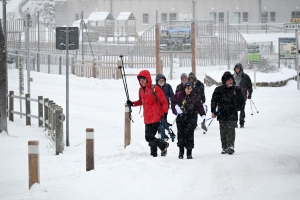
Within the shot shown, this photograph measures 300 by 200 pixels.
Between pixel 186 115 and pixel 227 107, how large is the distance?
3.57ft

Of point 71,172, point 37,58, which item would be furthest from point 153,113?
point 37,58

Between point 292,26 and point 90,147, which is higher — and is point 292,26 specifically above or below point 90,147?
above

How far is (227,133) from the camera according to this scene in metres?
13.1

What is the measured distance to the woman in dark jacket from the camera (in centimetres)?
1246

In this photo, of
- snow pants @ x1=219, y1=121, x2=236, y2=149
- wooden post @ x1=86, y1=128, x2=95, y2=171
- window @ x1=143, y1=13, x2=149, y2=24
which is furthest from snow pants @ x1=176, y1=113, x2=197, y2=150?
window @ x1=143, y1=13, x2=149, y2=24

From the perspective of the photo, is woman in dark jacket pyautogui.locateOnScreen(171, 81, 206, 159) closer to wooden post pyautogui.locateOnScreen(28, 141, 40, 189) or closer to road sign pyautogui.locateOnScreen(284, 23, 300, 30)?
wooden post pyautogui.locateOnScreen(28, 141, 40, 189)

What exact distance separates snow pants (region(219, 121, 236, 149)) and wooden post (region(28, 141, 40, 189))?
16.4 feet

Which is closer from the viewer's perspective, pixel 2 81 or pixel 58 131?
pixel 58 131

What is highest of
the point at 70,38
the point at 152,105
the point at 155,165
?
the point at 70,38

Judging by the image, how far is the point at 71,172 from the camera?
37.6 feet

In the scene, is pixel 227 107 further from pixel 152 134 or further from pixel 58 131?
pixel 58 131

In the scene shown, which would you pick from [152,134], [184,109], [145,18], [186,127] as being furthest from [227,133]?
[145,18]

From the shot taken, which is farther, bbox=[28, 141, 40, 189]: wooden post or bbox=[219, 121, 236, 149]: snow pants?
bbox=[219, 121, 236, 149]: snow pants

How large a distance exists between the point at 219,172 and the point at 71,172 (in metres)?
2.59
